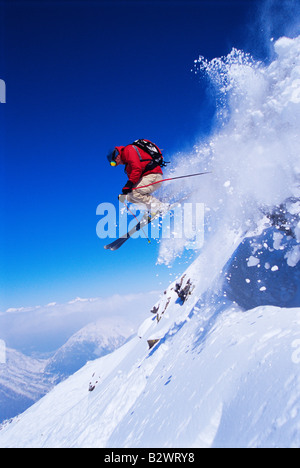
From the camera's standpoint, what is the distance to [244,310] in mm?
6844

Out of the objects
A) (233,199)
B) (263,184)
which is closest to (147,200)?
(233,199)

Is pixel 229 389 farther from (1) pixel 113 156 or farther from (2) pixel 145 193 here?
(1) pixel 113 156

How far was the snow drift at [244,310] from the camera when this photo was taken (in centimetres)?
354

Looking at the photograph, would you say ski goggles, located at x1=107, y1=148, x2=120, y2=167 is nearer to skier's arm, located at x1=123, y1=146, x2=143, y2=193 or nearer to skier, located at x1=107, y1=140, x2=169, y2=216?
skier, located at x1=107, y1=140, x2=169, y2=216

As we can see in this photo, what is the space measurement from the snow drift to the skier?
2147mm

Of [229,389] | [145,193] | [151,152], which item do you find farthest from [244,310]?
[151,152]

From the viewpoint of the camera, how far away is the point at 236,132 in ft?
26.5

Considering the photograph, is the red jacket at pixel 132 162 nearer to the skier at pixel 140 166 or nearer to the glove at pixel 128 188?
the skier at pixel 140 166

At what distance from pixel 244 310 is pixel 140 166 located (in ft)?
18.2

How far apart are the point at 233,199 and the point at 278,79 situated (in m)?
3.63

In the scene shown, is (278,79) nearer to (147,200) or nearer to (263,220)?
(263,220)

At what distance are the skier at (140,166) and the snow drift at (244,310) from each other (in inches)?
84.5

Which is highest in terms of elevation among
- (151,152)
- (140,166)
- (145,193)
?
(151,152)

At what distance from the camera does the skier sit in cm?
753
